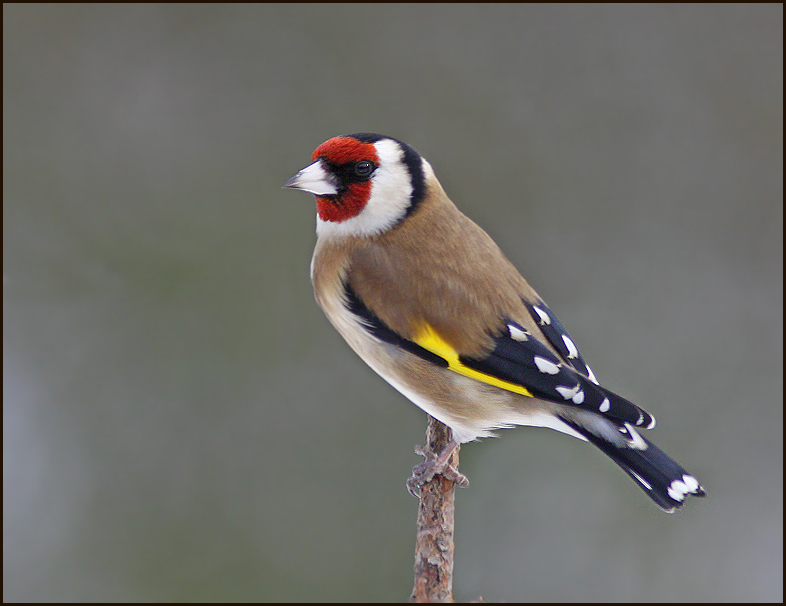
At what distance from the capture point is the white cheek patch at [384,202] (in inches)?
66.0

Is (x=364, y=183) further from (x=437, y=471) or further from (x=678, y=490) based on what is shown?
(x=678, y=490)

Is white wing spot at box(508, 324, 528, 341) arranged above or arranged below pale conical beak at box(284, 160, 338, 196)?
below

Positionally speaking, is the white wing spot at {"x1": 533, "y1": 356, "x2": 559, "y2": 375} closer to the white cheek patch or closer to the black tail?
the black tail

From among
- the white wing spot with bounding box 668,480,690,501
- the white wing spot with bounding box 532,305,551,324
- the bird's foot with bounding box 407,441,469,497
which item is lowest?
the white wing spot with bounding box 668,480,690,501

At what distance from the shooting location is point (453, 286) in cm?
160

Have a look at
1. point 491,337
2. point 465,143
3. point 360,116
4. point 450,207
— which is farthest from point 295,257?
point 491,337

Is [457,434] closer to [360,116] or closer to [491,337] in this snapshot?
[491,337]

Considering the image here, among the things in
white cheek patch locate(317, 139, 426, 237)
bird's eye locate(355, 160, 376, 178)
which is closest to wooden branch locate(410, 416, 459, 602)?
white cheek patch locate(317, 139, 426, 237)

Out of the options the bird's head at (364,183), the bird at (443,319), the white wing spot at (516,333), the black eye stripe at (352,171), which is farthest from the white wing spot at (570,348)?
the black eye stripe at (352,171)

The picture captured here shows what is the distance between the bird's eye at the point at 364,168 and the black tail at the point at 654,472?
0.65 meters

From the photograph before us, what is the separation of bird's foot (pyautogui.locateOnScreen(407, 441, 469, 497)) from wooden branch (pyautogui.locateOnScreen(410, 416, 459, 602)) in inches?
0.5

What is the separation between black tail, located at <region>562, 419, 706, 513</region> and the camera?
61.1 inches

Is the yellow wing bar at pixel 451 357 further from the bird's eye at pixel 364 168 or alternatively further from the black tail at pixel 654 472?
the bird's eye at pixel 364 168

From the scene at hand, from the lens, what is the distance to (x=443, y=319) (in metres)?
1.58
